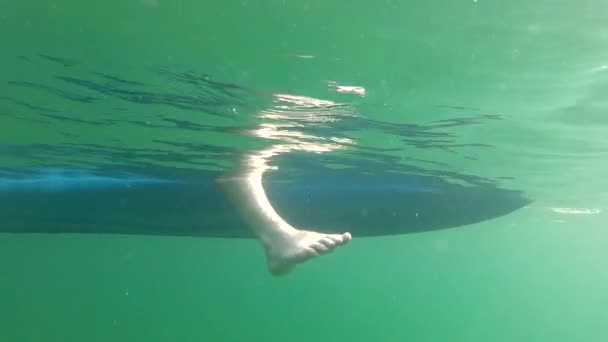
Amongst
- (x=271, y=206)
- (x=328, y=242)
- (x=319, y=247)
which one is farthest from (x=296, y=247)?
(x=271, y=206)

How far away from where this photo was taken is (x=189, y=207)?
1499cm

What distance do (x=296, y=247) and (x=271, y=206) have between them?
366 centimetres

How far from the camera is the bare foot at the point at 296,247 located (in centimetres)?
900

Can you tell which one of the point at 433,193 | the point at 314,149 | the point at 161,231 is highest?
the point at 314,149

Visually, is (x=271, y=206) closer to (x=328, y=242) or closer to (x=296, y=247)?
(x=296, y=247)

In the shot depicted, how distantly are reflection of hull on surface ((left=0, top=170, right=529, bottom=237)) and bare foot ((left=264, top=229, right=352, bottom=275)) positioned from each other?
14.9 ft

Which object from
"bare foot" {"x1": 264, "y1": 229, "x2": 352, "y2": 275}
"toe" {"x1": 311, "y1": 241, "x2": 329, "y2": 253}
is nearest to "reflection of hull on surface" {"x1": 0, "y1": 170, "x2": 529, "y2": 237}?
"bare foot" {"x1": 264, "y1": 229, "x2": 352, "y2": 275}

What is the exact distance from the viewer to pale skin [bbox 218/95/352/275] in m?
9.34

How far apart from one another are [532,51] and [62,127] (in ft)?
36.2

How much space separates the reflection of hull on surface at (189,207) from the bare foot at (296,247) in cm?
454

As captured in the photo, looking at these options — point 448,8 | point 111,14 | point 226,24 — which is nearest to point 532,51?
point 448,8

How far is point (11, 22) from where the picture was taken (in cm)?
759

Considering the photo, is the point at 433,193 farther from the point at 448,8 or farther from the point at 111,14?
the point at 111,14

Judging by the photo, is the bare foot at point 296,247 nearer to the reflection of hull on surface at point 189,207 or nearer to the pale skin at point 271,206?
the pale skin at point 271,206
